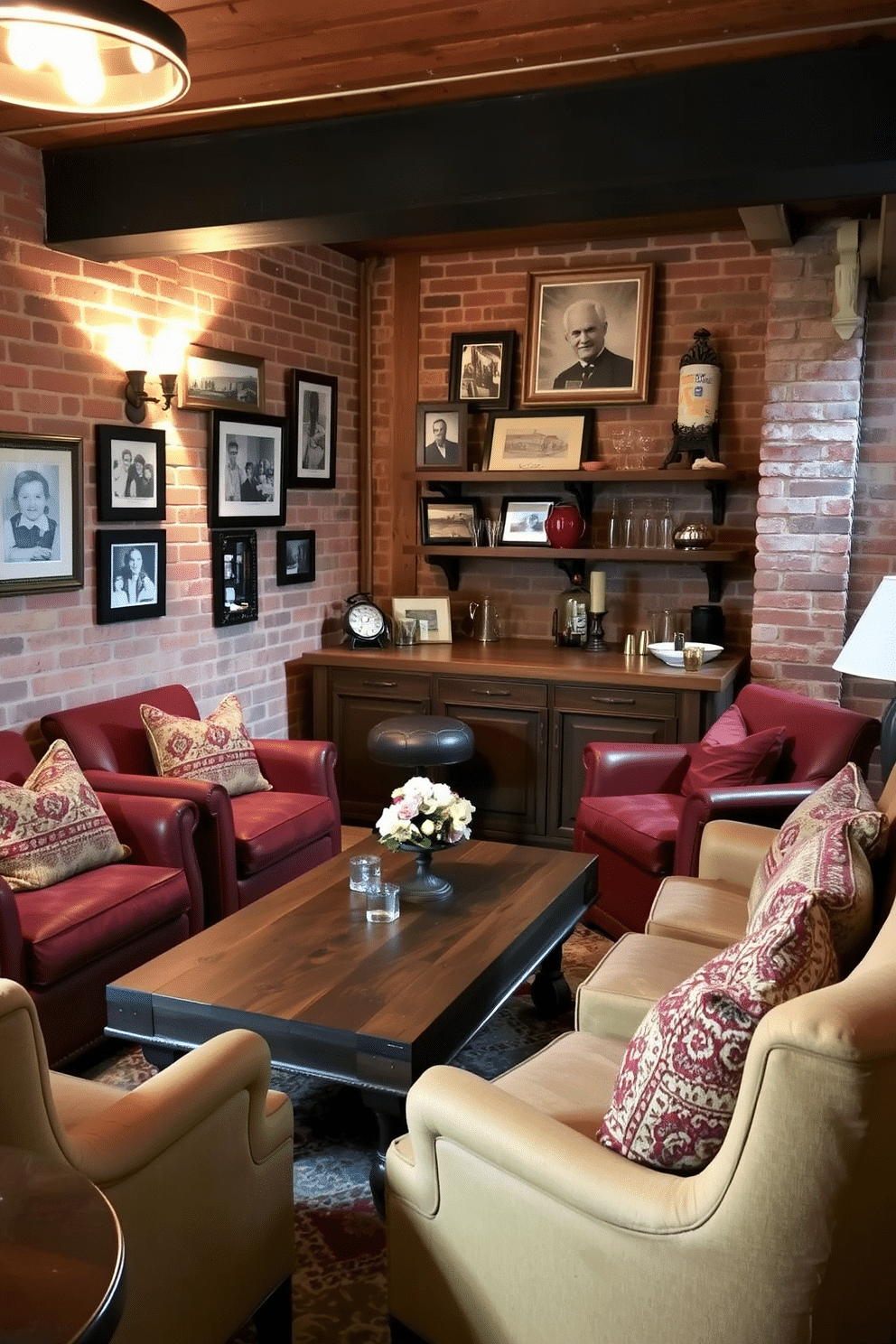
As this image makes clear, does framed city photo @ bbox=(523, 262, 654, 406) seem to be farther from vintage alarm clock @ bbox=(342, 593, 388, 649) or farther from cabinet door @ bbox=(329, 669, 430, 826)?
cabinet door @ bbox=(329, 669, 430, 826)

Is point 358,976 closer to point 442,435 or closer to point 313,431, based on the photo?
point 313,431

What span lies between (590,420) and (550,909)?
3024mm

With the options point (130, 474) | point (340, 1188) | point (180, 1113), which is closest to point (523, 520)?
point (130, 474)

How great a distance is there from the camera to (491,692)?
4.97m

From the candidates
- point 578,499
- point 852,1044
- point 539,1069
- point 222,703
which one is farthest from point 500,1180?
point 578,499

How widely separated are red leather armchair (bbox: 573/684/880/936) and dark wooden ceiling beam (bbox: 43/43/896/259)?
172cm

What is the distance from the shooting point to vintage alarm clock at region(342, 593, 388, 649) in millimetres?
5484

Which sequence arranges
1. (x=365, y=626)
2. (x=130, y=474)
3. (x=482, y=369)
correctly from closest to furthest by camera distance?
(x=130, y=474)
(x=365, y=626)
(x=482, y=369)

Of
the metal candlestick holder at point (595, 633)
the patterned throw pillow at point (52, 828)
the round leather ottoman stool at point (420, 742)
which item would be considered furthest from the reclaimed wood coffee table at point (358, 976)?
the metal candlestick holder at point (595, 633)

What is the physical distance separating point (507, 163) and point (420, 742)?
2189 millimetres

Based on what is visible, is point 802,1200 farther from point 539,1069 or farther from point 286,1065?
point 286,1065

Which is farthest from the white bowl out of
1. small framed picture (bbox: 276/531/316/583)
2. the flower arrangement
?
the flower arrangement

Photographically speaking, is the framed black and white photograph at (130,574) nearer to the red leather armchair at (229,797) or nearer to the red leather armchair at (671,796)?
the red leather armchair at (229,797)

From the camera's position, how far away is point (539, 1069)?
2.21 metres
